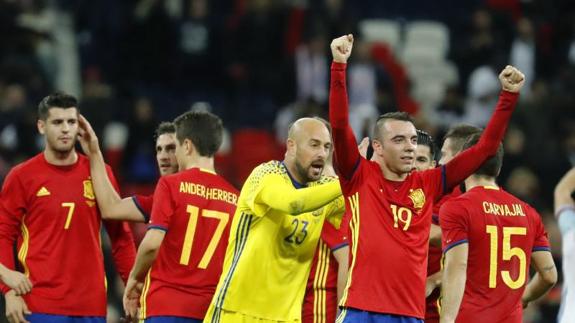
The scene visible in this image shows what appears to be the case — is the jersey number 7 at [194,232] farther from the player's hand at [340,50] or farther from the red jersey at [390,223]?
the player's hand at [340,50]

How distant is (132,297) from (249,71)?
9.19 metres

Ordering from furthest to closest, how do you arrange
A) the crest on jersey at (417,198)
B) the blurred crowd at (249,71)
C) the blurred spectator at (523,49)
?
the blurred spectator at (523,49) → the blurred crowd at (249,71) → the crest on jersey at (417,198)

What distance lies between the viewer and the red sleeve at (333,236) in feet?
30.4

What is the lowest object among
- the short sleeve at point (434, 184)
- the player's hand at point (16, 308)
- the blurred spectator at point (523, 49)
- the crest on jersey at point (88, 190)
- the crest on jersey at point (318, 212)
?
the player's hand at point (16, 308)

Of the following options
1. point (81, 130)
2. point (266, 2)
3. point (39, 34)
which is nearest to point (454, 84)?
point (266, 2)

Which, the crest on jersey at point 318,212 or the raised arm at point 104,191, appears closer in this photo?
the crest on jersey at point 318,212

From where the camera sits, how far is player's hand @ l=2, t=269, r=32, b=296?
9.27 metres

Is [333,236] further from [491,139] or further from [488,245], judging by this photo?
[491,139]

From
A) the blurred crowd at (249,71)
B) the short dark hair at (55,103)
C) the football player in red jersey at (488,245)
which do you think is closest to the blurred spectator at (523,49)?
the blurred crowd at (249,71)

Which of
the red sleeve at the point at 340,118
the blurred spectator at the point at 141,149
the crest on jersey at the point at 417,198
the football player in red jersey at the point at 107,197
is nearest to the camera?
the red sleeve at the point at 340,118

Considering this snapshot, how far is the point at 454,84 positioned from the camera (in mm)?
19016

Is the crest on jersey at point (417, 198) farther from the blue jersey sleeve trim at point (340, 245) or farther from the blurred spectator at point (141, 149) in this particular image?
the blurred spectator at point (141, 149)

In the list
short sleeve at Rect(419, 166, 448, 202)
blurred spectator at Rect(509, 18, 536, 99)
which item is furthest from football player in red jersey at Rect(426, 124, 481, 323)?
blurred spectator at Rect(509, 18, 536, 99)

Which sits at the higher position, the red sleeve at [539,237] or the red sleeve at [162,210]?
the red sleeve at [162,210]
